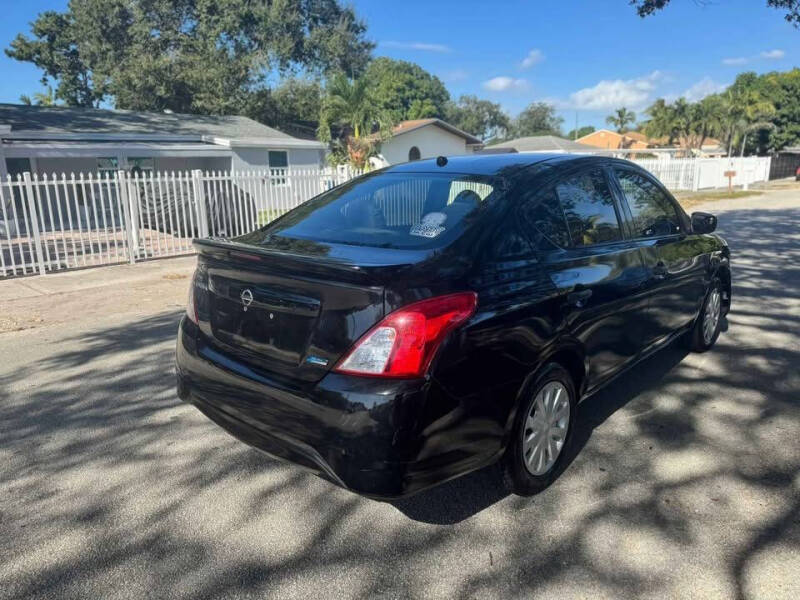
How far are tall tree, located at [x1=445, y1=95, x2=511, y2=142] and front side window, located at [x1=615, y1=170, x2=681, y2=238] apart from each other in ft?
244

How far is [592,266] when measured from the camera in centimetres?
330

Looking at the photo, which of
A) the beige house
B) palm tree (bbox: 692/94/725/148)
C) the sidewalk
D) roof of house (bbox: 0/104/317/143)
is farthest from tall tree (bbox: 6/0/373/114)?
the beige house

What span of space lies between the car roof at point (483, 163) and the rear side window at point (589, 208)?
0.57ft

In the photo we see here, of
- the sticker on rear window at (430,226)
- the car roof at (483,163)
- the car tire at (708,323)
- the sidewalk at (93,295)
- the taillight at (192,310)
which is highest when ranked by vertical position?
the car roof at (483,163)

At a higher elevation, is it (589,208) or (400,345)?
(589,208)

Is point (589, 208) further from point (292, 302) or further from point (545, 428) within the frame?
point (292, 302)

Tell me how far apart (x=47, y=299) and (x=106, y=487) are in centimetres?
578

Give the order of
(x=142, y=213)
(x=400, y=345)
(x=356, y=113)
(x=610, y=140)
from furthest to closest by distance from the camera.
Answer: (x=610, y=140), (x=356, y=113), (x=142, y=213), (x=400, y=345)

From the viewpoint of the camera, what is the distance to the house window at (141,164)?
845 inches

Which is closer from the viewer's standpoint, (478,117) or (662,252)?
(662,252)

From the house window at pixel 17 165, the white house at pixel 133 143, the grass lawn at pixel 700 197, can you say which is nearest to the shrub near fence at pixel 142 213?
the white house at pixel 133 143

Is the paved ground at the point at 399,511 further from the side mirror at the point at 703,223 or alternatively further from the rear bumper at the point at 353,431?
the side mirror at the point at 703,223

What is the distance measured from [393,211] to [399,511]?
1612mm

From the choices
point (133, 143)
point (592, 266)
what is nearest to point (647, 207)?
point (592, 266)
